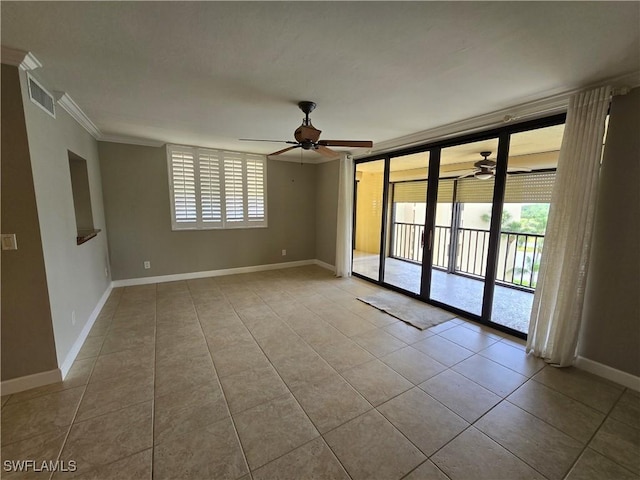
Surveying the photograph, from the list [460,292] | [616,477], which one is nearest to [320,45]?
[616,477]

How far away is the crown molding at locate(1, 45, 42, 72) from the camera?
5.76 ft

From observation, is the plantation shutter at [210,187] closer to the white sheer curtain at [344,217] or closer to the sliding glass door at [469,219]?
the white sheer curtain at [344,217]

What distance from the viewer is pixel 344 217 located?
5.02 meters

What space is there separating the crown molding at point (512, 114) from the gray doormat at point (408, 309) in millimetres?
2306

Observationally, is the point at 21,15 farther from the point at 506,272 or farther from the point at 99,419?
the point at 506,272

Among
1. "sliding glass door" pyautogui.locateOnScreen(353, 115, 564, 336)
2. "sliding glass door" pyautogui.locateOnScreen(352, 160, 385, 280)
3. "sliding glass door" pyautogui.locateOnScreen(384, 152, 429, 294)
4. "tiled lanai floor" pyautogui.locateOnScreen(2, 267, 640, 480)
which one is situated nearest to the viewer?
"tiled lanai floor" pyautogui.locateOnScreen(2, 267, 640, 480)

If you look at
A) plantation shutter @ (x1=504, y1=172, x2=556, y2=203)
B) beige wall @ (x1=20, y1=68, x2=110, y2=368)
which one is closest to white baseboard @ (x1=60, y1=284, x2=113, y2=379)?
beige wall @ (x1=20, y1=68, x2=110, y2=368)

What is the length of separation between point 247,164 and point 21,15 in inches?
151

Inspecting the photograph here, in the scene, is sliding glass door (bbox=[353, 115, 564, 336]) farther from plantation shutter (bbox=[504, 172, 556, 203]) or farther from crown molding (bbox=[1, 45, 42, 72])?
crown molding (bbox=[1, 45, 42, 72])

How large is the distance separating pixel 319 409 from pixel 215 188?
4.25 meters

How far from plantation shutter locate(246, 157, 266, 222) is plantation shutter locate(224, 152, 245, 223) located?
14 centimetres

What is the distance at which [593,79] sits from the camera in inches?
80.9

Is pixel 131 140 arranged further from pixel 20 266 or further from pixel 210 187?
pixel 20 266

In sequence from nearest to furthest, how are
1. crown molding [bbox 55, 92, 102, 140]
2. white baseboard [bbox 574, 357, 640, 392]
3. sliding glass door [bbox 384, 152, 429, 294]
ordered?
white baseboard [bbox 574, 357, 640, 392] < crown molding [bbox 55, 92, 102, 140] < sliding glass door [bbox 384, 152, 429, 294]
